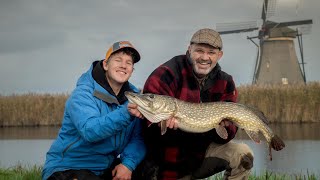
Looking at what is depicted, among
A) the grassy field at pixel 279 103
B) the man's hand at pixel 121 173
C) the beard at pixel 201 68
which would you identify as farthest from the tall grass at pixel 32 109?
the beard at pixel 201 68

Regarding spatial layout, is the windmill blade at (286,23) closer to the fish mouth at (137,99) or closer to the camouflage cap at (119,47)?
the camouflage cap at (119,47)

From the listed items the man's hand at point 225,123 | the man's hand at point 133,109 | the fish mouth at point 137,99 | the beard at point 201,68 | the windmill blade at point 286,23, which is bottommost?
the man's hand at point 225,123

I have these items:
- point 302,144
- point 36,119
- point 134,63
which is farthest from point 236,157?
point 36,119

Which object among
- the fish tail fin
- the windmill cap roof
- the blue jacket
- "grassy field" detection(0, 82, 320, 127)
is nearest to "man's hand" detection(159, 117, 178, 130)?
the blue jacket

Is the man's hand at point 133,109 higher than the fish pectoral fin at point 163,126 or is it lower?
higher

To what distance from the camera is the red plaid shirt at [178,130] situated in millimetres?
3980

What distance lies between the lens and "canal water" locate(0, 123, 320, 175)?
31.0ft

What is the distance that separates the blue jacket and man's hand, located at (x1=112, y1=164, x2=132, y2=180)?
0.04 metres

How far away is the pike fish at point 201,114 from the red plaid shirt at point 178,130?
25 centimetres

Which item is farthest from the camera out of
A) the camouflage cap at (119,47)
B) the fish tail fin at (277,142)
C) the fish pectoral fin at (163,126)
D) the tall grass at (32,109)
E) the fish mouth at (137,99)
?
the tall grass at (32,109)

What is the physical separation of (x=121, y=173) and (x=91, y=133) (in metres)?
0.56

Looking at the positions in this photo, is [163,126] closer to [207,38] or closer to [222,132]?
[222,132]

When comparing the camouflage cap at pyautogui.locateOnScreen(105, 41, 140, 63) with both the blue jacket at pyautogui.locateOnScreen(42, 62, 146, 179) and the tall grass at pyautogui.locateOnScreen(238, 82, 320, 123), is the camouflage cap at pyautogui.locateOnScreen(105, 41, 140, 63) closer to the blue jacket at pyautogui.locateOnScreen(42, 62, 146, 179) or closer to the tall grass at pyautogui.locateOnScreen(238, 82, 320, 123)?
the blue jacket at pyautogui.locateOnScreen(42, 62, 146, 179)

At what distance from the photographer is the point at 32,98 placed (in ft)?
63.6
